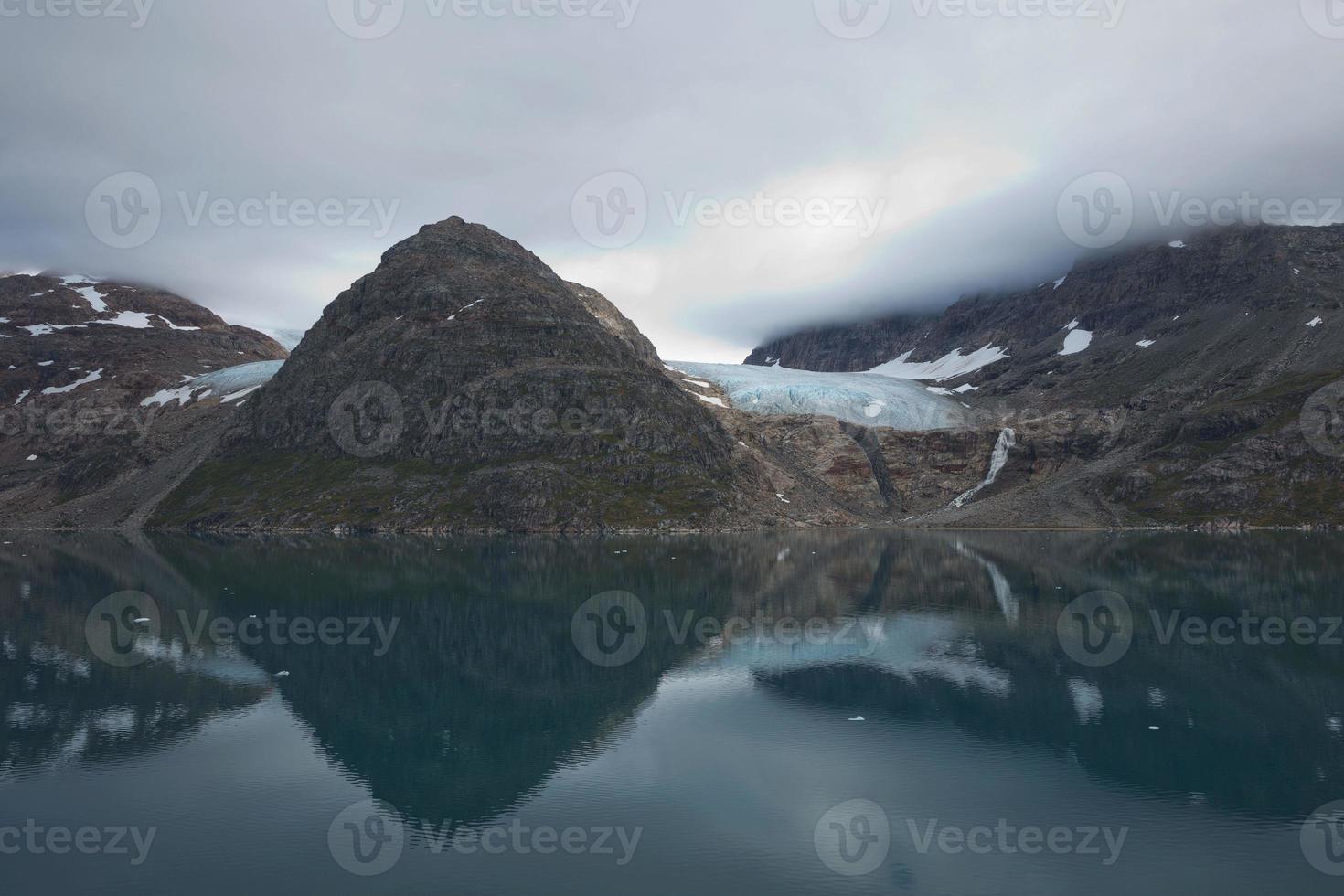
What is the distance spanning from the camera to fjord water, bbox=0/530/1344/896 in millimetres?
29844

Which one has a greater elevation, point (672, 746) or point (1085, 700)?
point (1085, 700)

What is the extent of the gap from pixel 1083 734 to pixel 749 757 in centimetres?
1830

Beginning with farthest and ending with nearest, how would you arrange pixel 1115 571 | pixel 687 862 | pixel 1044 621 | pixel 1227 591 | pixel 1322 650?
pixel 1115 571, pixel 1227 591, pixel 1044 621, pixel 1322 650, pixel 687 862

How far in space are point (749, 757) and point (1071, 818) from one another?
14636 millimetres

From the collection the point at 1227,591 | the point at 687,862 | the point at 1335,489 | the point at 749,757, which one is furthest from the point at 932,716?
the point at 1335,489

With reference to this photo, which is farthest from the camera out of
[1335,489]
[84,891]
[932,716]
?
[1335,489]

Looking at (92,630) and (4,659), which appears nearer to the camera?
(4,659)

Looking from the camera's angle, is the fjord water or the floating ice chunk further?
the floating ice chunk

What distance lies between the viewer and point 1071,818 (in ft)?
110

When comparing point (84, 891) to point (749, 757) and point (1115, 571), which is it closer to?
point (749, 757)

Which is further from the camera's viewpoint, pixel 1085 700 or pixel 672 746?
pixel 1085 700

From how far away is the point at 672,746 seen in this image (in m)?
43.7

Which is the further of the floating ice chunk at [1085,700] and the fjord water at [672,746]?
the floating ice chunk at [1085,700]

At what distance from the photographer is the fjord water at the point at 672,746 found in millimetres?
29844
